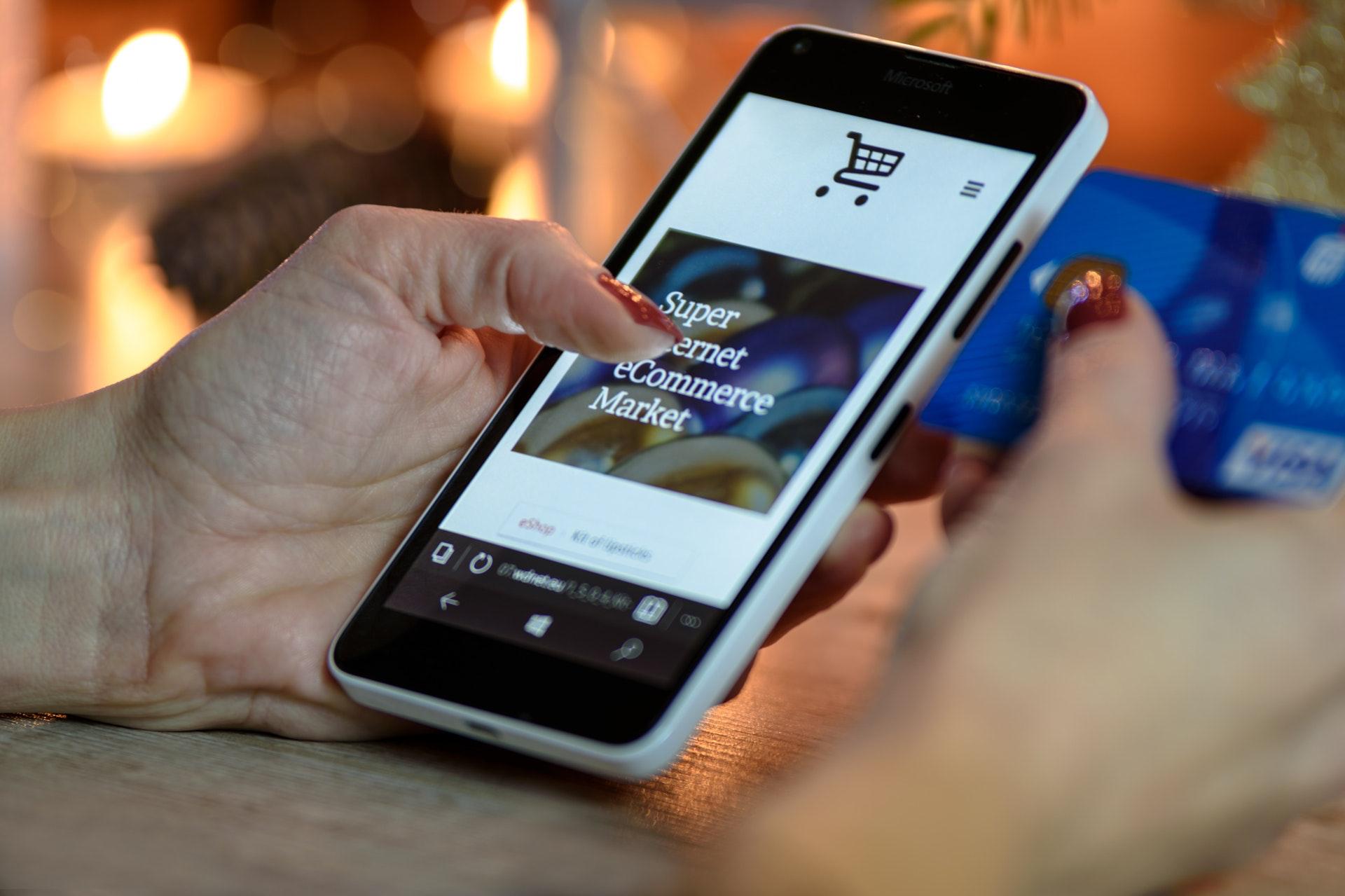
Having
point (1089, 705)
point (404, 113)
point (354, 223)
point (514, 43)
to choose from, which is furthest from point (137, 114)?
point (1089, 705)

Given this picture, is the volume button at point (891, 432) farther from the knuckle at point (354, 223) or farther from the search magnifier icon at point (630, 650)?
the knuckle at point (354, 223)

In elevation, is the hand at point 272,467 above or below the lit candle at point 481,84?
→ above

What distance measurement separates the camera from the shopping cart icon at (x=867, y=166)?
575mm

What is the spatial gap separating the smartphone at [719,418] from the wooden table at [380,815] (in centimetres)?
2

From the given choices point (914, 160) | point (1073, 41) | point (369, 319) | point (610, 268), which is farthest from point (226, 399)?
point (1073, 41)

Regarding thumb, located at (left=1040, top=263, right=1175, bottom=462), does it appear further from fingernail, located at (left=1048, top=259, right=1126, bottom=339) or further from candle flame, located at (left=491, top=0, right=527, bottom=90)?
candle flame, located at (left=491, top=0, right=527, bottom=90)

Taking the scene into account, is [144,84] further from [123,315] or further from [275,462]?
[275,462]

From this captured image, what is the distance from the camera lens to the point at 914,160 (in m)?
0.57

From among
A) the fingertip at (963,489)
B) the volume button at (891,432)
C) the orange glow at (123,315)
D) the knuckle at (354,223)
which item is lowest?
the orange glow at (123,315)

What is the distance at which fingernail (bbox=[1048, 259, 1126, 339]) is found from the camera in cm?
44

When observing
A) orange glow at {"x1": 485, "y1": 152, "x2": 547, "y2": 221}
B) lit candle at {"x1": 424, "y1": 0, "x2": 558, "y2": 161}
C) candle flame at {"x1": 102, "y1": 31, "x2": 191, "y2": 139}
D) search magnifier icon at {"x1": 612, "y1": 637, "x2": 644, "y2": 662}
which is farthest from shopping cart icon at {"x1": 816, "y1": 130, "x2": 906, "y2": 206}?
candle flame at {"x1": 102, "y1": 31, "x2": 191, "y2": 139}

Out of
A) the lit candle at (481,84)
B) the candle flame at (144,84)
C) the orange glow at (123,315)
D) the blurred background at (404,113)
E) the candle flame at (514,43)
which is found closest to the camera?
the blurred background at (404,113)

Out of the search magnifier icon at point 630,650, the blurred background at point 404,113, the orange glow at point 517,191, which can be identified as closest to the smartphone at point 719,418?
the search magnifier icon at point 630,650

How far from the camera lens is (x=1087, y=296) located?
467 mm
